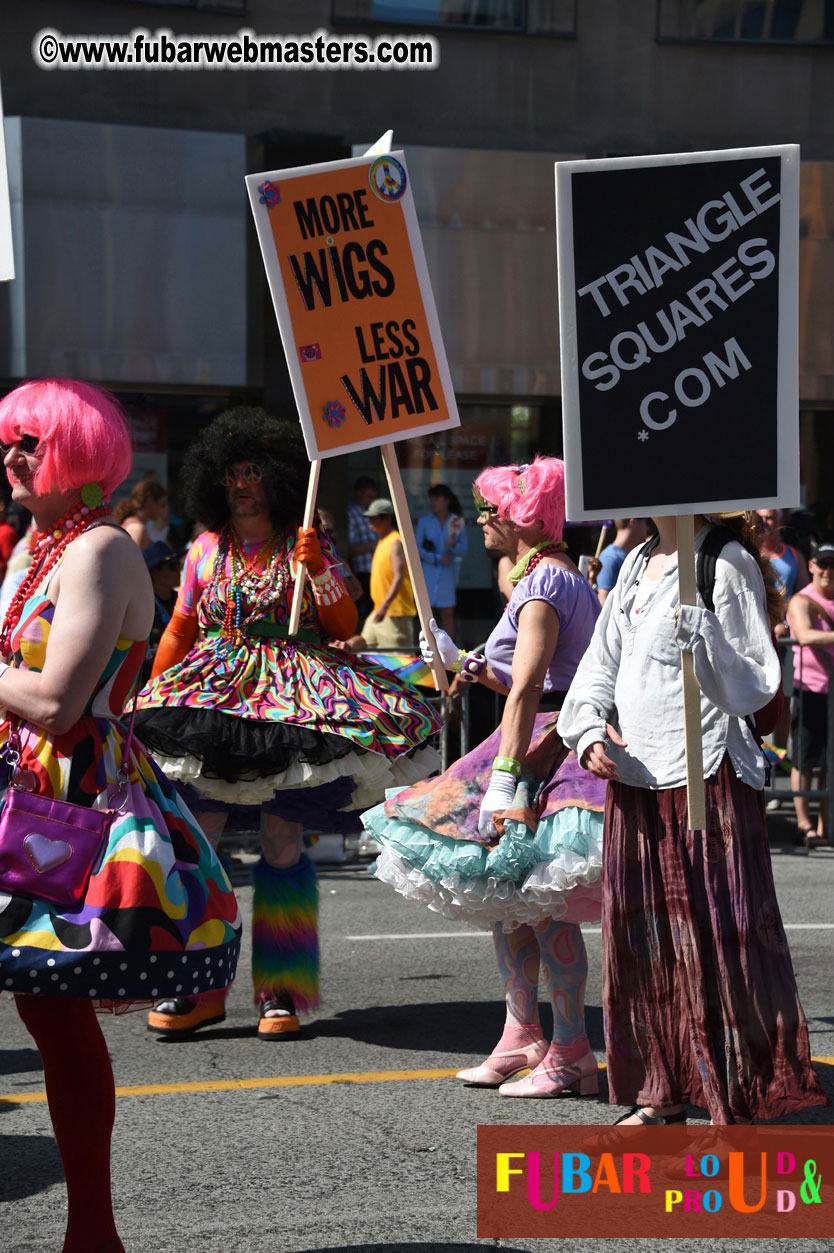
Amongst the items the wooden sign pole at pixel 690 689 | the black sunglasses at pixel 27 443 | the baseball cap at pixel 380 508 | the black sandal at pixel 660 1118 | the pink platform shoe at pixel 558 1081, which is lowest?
the pink platform shoe at pixel 558 1081

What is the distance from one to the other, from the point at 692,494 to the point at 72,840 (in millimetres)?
1727

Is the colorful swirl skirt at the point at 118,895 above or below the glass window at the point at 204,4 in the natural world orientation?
below

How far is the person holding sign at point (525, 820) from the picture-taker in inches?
190

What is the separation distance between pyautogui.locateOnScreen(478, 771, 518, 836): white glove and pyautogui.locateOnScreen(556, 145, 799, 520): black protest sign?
48.1 inches

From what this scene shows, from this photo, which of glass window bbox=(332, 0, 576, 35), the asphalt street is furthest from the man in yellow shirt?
glass window bbox=(332, 0, 576, 35)

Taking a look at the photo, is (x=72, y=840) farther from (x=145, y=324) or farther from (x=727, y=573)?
(x=145, y=324)

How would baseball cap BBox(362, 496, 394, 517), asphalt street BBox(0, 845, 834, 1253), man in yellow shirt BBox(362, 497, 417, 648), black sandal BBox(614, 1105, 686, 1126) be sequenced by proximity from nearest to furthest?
asphalt street BBox(0, 845, 834, 1253) → black sandal BBox(614, 1105, 686, 1126) → man in yellow shirt BBox(362, 497, 417, 648) → baseball cap BBox(362, 496, 394, 517)

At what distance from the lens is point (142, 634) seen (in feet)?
11.3

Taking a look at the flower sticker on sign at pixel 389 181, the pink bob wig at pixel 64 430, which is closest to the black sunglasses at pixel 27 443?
the pink bob wig at pixel 64 430

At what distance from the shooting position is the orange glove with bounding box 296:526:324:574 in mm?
5797

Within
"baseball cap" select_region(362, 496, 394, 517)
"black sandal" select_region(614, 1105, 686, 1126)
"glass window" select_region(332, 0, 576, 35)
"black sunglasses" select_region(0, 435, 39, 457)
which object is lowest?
"black sandal" select_region(614, 1105, 686, 1126)

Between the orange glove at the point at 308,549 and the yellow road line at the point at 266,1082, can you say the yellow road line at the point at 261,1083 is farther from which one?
the orange glove at the point at 308,549

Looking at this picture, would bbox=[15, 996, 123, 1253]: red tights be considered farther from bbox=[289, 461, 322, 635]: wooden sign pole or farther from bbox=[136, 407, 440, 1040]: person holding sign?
bbox=[289, 461, 322, 635]: wooden sign pole

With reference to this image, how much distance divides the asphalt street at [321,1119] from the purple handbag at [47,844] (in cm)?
106
